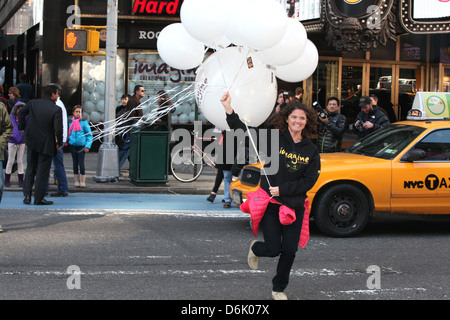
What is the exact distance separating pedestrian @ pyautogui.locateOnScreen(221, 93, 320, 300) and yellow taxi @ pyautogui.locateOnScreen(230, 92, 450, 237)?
9.01ft

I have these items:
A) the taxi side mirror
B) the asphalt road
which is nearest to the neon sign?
the asphalt road

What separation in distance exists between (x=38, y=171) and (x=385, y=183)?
5.25 metres

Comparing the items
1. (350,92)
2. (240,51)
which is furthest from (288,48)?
(350,92)

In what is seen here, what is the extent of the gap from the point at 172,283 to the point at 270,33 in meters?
2.52

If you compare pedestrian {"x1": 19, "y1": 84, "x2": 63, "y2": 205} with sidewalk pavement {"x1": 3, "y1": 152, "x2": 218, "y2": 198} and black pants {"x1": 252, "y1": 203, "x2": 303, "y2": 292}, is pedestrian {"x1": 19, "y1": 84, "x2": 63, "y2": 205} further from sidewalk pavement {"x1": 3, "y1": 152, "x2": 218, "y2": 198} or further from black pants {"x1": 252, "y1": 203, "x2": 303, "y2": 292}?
black pants {"x1": 252, "y1": 203, "x2": 303, "y2": 292}

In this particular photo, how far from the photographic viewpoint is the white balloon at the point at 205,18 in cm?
Result: 624

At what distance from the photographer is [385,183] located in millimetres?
8352

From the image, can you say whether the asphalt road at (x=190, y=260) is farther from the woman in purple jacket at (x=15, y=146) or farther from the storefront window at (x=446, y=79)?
the storefront window at (x=446, y=79)

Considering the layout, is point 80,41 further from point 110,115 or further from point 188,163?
point 188,163

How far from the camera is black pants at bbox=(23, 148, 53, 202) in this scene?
32.8 feet

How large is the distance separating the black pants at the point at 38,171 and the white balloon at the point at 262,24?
5.06 metres

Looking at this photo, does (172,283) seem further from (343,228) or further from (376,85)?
(376,85)
